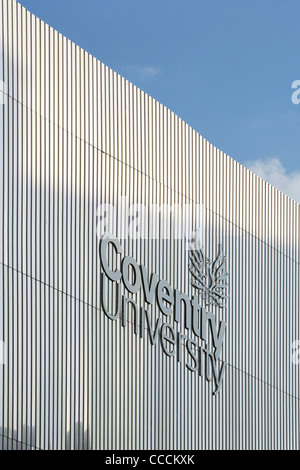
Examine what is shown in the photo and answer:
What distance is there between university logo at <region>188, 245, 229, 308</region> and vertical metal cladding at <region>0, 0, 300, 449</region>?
0.41 m

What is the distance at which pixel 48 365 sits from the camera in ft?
88.1

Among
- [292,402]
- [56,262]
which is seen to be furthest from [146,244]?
[292,402]

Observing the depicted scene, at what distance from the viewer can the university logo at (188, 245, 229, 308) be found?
110 ft

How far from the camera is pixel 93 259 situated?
28969mm

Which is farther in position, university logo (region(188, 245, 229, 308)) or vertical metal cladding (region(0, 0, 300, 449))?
university logo (region(188, 245, 229, 308))

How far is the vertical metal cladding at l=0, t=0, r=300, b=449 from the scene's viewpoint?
1030 inches

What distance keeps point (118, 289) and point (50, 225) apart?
3245 millimetres

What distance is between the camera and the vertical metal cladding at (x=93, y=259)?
85.8 ft

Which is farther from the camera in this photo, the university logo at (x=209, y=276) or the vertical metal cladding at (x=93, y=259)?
the university logo at (x=209, y=276)

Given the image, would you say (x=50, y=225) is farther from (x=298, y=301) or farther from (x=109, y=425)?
(x=298, y=301)

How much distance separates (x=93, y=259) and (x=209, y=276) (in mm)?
6323

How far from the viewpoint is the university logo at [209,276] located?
33625mm

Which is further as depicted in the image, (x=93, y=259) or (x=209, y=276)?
(x=209, y=276)

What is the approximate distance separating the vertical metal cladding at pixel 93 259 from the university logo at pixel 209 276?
41 cm
